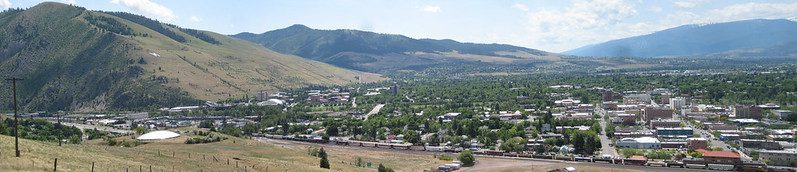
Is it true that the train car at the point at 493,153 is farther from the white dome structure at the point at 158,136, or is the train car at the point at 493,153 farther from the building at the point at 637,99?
the building at the point at 637,99

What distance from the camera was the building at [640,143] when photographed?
289 feet

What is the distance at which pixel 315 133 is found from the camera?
11238cm

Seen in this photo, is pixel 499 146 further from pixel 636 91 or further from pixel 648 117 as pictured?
pixel 636 91

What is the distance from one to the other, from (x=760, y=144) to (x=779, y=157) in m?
10.0

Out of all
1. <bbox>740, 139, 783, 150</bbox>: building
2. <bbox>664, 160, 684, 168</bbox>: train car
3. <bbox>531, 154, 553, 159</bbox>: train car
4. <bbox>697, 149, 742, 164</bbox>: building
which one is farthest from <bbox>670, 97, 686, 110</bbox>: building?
<bbox>664, 160, 684, 168</bbox>: train car

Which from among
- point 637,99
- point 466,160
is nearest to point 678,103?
point 637,99

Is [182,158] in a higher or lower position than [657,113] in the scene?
lower

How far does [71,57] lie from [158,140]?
12381 centimetres

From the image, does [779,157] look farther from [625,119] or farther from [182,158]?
[182,158]

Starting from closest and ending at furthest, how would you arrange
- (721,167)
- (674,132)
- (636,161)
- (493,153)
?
(721,167) → (636,161) → (493,153) → (674,132)

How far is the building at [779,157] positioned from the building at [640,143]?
45.5 feet

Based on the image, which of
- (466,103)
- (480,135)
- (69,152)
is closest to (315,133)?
(480,135)

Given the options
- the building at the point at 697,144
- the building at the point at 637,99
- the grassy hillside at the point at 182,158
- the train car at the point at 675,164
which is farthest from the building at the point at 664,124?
the grassy hillside at the point at 182,158

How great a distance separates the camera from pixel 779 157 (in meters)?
74.2
